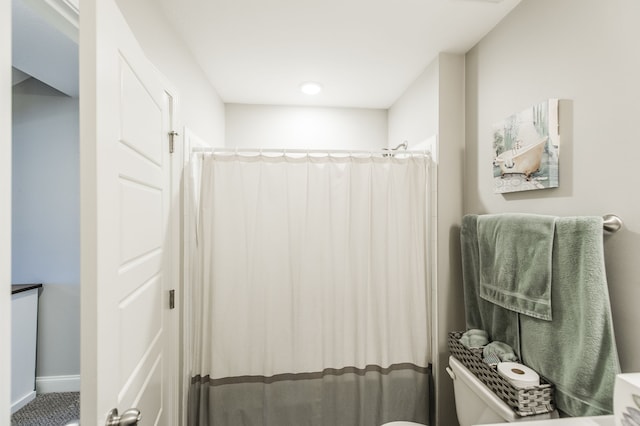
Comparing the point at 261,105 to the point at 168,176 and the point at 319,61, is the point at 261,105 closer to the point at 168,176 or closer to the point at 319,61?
the point at 319,61

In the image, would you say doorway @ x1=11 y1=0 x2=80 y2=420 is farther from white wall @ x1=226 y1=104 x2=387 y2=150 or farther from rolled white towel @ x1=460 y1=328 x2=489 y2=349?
rolled white towel @ x1=460 y1=328 x2=489 y2=349

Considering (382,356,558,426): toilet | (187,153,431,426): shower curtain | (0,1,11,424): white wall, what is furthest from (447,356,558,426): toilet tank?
(0,1,11,424): white wall

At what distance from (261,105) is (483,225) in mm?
2111

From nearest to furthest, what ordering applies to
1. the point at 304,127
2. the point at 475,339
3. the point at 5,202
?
1. the point at 5,202
2. the point at 475,339
3. the point at 304,127

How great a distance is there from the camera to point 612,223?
922 mm

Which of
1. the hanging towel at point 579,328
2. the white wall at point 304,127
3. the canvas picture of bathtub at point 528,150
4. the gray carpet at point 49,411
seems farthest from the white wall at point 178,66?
the gray carpet at point 49,411

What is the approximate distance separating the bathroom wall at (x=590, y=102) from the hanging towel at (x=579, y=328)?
78mm

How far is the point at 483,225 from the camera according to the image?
143 cm

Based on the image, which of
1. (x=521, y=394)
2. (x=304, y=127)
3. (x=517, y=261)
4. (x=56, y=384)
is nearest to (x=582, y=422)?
(x=521, y=394)

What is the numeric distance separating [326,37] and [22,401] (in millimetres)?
3299

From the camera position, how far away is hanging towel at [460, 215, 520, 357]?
132 centimetres

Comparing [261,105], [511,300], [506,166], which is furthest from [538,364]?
[261,105]

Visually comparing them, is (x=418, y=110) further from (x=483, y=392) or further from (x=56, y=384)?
(x=56, y=384)

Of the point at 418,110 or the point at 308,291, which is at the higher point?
the point at 418,110
